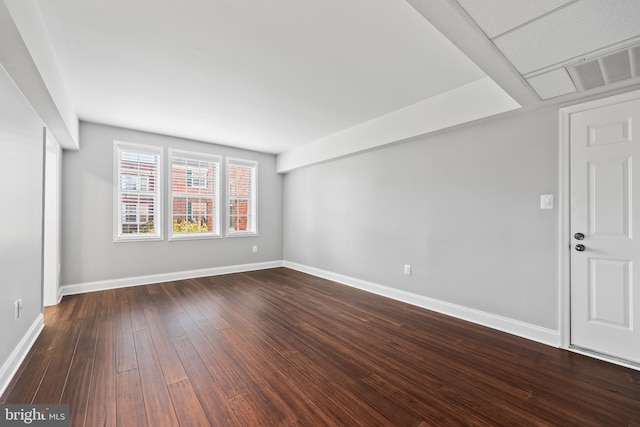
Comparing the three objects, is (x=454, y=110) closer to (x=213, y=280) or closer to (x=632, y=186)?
(x=632, y=186)

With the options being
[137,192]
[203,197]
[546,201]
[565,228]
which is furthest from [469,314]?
[137,192]

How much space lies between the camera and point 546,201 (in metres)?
2.57

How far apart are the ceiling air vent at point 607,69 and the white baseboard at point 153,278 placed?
18.0 ft

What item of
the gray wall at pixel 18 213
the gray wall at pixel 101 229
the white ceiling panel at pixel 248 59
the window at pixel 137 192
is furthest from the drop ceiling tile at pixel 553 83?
the window at pixel 137 192

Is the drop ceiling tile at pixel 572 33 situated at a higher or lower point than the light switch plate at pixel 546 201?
higher

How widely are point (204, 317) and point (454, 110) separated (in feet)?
12.1

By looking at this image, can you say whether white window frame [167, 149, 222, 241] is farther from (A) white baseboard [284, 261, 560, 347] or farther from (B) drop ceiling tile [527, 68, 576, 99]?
(B) drop ceiling tile [527, 68, 576, 99]

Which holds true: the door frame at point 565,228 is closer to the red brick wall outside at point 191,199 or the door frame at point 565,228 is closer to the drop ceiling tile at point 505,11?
the drop ceiling tile at point 505,11

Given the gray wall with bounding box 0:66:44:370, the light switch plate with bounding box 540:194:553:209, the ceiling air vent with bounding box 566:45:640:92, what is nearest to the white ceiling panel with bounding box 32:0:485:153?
the gray wall with bounding box 0:66:44:370

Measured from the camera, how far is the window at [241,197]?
18.4 ft

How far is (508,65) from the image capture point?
2.00 meters

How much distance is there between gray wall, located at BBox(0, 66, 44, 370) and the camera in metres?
1.91

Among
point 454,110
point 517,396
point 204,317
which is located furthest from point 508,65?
point 204,317

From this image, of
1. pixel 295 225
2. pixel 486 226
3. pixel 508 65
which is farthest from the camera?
pixel 295 225
